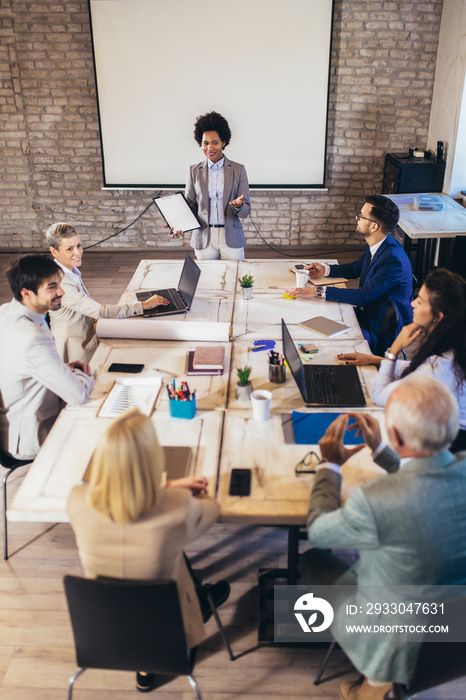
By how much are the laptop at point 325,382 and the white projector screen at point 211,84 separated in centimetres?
418

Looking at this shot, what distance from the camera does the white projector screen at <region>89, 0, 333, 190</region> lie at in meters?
5.76

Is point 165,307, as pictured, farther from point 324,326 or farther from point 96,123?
point 96,123

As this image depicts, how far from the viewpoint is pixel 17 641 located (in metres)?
2.33

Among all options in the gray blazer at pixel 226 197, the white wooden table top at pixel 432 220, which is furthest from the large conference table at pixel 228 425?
the white wooden table top at pixel 432 220

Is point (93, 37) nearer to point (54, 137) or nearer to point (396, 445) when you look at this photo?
point (54, 137)

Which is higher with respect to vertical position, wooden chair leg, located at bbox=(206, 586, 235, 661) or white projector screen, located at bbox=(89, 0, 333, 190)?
white projector screen, located at bbox=(89, 0, 333, 190)

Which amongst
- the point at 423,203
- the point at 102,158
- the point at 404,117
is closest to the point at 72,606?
the point at 423,203

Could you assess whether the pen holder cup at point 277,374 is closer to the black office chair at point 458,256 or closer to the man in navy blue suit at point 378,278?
the man in navy blue suit at point 378,278

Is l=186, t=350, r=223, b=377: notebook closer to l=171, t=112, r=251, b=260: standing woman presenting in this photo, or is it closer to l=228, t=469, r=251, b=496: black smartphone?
l=228, t=469, r=251, b=496: black smartphone

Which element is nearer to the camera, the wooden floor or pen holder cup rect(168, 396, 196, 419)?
the wooden floor

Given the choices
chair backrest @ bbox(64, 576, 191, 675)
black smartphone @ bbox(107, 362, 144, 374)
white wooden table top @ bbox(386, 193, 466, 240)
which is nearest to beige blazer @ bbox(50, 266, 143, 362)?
black smartphone @ bbox(107, 362, 144, 374)

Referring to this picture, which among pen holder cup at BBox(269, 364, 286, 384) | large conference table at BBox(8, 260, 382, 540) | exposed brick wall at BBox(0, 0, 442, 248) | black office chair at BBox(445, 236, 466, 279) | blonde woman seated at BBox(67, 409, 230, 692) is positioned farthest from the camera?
exposed brick wall at BBox(0, 0, 442, 248)

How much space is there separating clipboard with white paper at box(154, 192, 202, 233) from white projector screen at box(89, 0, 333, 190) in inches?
85.0

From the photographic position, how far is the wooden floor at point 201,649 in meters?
2.14
